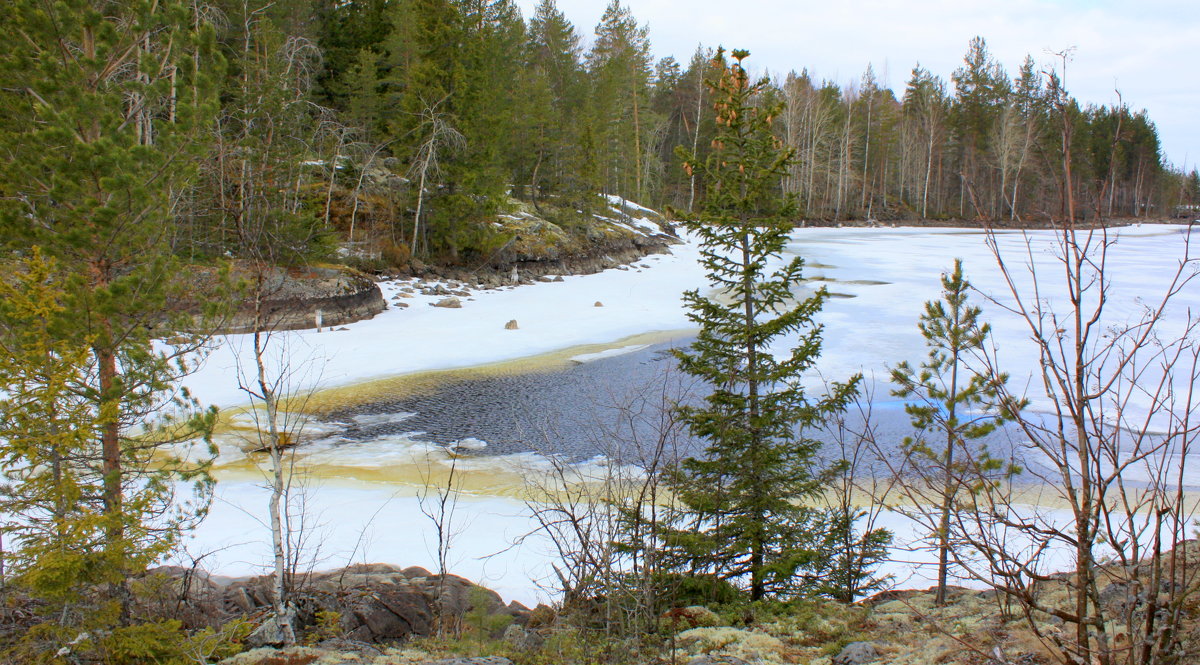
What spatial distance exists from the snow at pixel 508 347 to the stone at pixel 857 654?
6.04ft

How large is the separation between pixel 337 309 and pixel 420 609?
15.6m

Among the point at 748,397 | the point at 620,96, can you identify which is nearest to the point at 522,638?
the point at 748,397

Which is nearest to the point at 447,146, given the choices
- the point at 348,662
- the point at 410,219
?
the point at 410,219

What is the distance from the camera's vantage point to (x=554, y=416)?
41.7ft

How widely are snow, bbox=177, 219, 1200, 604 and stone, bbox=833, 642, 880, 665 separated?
1.84m

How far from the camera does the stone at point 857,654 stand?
465 cm

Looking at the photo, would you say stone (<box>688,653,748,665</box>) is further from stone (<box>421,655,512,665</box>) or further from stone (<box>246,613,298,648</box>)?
stone (<box>246,613,298,648</box>)

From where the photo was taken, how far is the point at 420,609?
22.2 ft

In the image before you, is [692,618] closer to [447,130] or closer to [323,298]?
[323,298]

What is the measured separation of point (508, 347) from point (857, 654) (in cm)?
1463

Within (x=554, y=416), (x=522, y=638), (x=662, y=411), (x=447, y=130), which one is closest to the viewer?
(x=522, y=638)

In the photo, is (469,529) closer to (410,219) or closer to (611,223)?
(410,219)

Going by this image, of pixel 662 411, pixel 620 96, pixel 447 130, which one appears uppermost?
pixel 620 96

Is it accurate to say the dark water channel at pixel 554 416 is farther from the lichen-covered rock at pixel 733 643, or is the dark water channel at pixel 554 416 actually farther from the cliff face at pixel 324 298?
the cliff face at pixel 324 298
